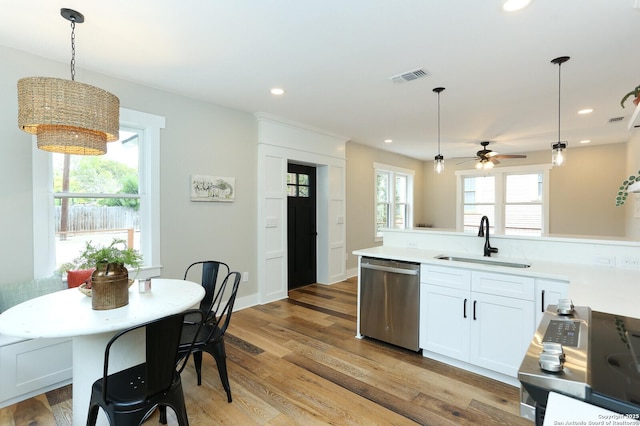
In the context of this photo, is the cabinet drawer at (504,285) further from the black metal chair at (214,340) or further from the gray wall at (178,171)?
the gray wall at (178,171)

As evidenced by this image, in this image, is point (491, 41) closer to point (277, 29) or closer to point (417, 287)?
point (277, 29)

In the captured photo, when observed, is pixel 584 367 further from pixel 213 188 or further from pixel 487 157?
pixel 487 157

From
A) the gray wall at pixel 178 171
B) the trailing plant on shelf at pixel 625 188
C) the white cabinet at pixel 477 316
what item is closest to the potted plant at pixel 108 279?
the gray wall at pixel 178 171

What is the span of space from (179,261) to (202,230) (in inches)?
17.2

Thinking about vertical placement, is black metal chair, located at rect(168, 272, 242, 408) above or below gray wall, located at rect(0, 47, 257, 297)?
below

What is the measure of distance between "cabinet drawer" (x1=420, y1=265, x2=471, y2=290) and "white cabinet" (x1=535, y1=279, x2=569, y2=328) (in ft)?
1.57

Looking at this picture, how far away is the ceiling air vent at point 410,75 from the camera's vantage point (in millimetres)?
2929

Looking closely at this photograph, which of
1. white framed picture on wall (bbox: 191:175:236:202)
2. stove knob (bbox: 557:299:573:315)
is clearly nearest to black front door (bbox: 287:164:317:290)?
white framed picture on wall (bbox: 191:175:236:202)

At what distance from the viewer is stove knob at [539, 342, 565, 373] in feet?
2.66

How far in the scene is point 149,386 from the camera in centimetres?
151

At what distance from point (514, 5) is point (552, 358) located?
6.80 feet

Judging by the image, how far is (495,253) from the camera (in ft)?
Answer: 9.95

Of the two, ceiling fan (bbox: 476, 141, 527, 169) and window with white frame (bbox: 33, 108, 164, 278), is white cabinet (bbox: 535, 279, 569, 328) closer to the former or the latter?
ceiling fan (bbox: 476, 141, 527, 169)

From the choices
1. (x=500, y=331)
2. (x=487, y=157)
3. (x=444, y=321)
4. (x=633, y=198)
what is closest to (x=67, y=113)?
(x=444, y=321)
